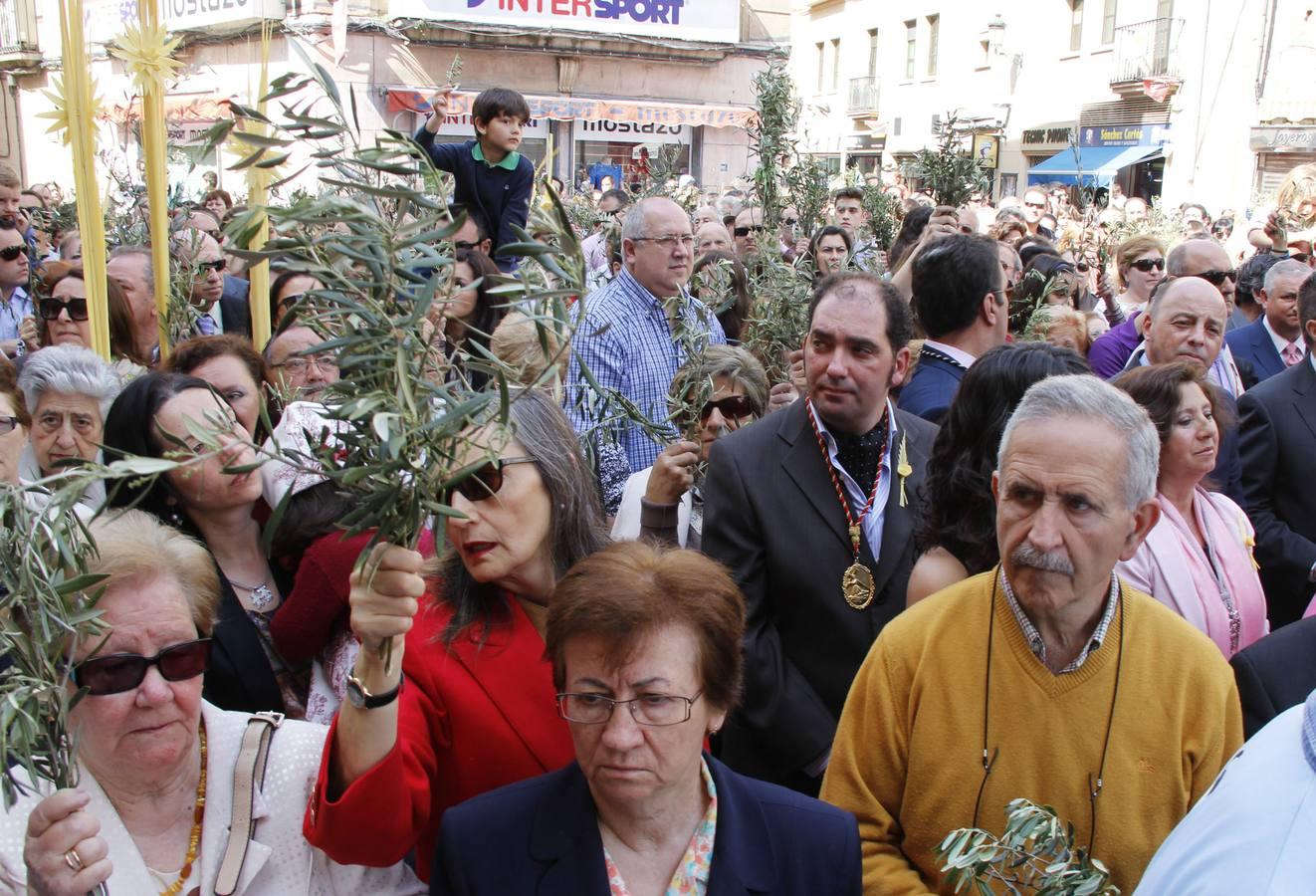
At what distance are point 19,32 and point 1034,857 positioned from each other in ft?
116

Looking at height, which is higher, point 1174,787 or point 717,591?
point 717,591

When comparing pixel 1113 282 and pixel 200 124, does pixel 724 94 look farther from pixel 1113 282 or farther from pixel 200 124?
pixel 1113 282

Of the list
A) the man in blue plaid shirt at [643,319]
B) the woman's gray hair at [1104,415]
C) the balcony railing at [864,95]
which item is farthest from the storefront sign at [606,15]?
the woman's gray hair at [1104,415]

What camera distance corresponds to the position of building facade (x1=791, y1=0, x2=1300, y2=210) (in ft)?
81.3

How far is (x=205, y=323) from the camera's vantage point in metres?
6.27

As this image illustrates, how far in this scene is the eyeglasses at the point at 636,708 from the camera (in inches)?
81.0

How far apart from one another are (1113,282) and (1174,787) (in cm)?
723

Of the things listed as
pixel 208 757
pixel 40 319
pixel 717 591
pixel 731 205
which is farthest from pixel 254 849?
pixel 731 205

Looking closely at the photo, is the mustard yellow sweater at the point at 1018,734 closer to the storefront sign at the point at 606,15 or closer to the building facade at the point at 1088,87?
the building facade at the point at 1088,87

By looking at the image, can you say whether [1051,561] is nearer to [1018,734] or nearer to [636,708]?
[1018,734]

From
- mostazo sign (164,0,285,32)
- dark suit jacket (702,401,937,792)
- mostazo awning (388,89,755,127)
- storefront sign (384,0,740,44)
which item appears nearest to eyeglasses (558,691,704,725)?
dark suit jacket (702,401,937,792)

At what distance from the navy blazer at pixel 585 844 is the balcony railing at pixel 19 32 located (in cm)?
3202

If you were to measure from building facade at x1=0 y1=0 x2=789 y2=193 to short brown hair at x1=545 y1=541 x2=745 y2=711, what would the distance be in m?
20.0

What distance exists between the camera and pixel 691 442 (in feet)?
11.2
